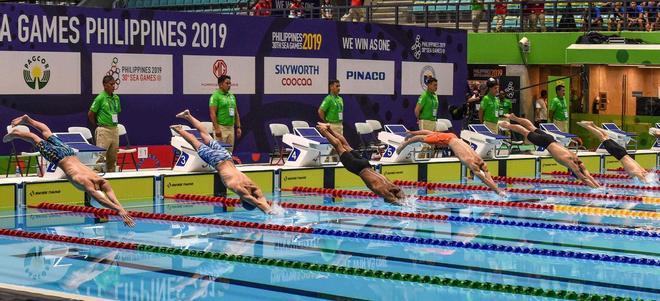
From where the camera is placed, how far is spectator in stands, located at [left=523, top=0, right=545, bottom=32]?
2400cm

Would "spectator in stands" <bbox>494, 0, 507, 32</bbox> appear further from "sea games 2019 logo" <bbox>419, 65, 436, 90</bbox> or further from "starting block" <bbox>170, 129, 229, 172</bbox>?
"starting block" <bbox>170, 129, 229, 172</bbox>

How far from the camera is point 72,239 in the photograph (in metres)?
10.6

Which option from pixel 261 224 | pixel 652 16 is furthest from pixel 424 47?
pixel 261 224

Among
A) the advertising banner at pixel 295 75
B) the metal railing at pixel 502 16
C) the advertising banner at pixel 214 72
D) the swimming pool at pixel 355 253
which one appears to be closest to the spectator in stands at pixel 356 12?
the metal railing at pixel 502 16

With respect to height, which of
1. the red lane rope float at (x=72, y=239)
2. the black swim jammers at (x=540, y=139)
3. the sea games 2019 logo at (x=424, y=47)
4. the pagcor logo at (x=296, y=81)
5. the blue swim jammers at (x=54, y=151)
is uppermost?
the sea games 2019 logo at (x=424, y=47)

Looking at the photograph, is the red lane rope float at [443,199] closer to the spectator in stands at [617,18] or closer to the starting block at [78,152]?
the starting block at [78,152]

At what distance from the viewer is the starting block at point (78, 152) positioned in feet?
44.8

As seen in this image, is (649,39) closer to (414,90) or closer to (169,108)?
(414,90)

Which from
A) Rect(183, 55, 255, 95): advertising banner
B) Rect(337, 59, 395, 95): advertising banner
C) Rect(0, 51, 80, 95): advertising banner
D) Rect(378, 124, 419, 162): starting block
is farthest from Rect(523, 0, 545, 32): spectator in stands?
Rect(0, 51, 80, 95): advertising banner

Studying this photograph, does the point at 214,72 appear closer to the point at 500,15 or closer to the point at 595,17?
the point at 500,15

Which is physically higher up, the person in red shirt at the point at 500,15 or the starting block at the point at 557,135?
the person in red shirt at the point at 500,15

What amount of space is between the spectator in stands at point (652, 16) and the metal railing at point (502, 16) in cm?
6

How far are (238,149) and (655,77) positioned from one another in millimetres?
9620

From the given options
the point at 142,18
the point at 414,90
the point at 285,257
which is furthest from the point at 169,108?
the point at 285,257
